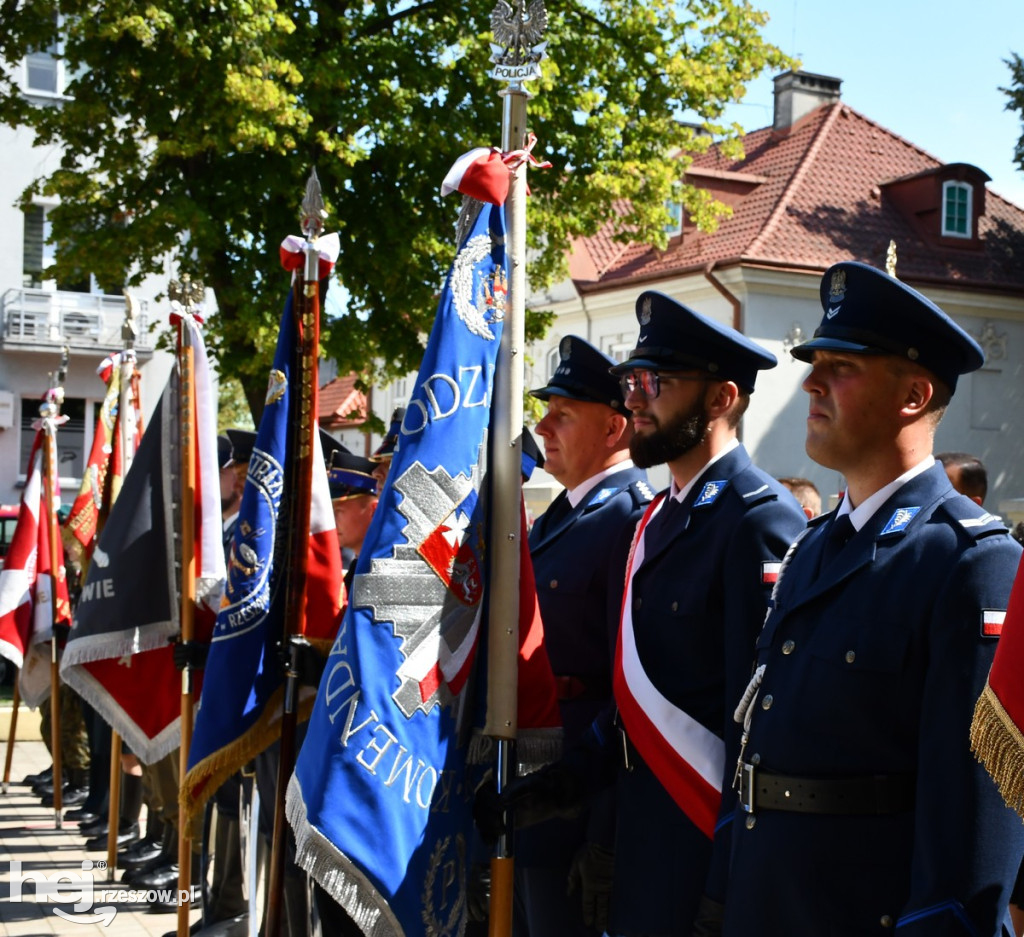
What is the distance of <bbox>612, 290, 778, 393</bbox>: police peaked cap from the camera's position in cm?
369

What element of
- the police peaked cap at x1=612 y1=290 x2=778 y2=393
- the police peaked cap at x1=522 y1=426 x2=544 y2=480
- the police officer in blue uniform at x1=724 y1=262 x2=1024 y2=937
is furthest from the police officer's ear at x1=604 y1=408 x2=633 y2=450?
the police officer in blue uniform at x1=724 y1=262 x2=1024 y2=937

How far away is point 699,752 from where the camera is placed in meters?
3.37

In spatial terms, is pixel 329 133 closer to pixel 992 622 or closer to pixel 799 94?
pixel 992 622

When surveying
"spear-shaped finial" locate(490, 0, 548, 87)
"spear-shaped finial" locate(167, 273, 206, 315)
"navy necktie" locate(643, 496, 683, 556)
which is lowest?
"navy necktie" locate(643, 496, 683, 556)

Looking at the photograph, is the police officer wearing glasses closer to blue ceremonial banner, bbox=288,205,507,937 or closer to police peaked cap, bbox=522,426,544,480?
blue ceremonial banner, bbox=288,205,507,937

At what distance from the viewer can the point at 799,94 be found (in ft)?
96.6

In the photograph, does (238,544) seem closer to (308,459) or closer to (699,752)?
(308,459)

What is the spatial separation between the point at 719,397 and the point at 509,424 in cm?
57

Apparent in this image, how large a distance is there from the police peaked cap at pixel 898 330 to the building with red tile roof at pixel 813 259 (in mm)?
21429

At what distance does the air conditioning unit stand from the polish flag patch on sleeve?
89.6 ft

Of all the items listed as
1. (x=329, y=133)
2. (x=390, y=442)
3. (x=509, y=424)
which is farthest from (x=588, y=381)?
(x=329, y=133)

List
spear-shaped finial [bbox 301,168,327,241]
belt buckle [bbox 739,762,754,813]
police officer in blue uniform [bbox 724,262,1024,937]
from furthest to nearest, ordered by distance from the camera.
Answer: spear-shaped finial [bbox 301,168,327,241] < belt buckle [bbox 739,762,754,813] < police officer in blue uniform [bbox 724,262,1024,937]

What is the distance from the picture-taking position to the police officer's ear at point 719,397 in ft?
12.2

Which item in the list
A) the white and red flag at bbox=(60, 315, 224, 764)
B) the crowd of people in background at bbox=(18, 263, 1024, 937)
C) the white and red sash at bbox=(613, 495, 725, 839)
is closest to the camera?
the crowd of people in background at bbox=(18, 263, 1024, 937)
